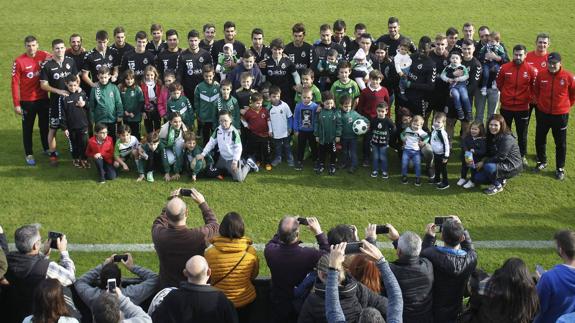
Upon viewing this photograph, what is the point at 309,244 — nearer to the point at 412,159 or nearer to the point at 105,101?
the point at 412,159

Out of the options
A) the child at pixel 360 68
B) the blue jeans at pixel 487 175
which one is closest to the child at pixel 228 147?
the child at pixel 360 68

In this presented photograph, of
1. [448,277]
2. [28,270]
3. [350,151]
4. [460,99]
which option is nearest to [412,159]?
[350,151]

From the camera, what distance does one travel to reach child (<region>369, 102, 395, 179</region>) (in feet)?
37.0

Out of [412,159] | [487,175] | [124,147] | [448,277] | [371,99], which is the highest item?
[371,99]

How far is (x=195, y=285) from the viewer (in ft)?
18.9

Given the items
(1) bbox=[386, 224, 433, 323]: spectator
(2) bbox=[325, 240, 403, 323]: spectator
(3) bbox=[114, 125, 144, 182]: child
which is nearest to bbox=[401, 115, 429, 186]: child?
(3) bbox=[114, 125, 144, 182]: child

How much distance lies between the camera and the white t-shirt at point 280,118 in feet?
38.1

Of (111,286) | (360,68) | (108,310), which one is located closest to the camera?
(108,310)

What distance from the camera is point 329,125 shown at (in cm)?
1134

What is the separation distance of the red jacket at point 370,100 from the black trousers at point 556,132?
2358mm

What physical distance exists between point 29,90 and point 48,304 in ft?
22.8

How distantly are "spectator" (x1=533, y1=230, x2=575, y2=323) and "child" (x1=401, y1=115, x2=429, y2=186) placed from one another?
5.19 metres

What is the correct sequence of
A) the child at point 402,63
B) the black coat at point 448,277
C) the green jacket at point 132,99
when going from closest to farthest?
the black coat at point 448,277 → the green jacket at point 132,99 → the child at point 402,63

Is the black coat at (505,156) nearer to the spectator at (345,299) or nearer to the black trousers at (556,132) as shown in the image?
the black trousers at (556,132)
